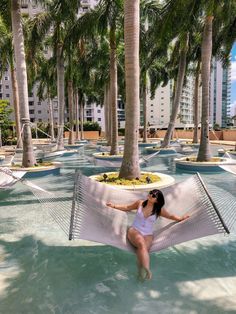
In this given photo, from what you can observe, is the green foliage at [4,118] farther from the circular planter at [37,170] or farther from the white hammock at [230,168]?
the white hammock at [230,168]

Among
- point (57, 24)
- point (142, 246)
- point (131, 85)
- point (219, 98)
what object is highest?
point (219, 98)

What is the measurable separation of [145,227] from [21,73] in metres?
9.75

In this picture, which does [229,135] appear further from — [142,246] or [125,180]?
[142,246]

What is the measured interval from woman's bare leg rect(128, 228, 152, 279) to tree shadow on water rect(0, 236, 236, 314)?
1.05 ft

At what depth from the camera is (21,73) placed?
40.2 ft

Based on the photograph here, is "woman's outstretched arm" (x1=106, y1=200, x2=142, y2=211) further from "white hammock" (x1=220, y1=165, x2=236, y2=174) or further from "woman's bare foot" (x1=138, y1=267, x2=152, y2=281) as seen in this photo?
"white hammock" (x1=220, y1=165, x2=236, y2=174)

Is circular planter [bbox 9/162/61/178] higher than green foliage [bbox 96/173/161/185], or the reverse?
green foliage [bbox 96/173/161/185]

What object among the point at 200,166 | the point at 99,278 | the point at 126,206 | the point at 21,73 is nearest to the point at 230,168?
the point at 200,166

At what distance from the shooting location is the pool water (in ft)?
12.7

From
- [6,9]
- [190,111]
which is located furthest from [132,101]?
[190,111]

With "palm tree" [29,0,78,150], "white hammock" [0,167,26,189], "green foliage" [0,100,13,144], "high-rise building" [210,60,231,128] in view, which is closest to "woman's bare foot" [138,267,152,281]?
"white hammock" [0,167,26,189]

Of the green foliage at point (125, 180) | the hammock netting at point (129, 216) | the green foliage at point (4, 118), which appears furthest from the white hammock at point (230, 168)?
the green foliage at point (4, 118)

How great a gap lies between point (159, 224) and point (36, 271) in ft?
6.93

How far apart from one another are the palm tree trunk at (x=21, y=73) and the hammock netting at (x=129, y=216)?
6.64m
